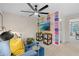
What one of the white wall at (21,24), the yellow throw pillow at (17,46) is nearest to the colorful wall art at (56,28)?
the white wall at (21,24)

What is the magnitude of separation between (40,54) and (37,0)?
2.40ft

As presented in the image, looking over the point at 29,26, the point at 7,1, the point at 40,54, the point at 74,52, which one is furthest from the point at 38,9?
the point at 74,52

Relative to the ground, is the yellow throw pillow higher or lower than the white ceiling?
lower

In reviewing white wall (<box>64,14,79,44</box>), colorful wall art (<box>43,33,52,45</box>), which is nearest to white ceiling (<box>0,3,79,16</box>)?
white wall (<box>64,14,79,44</box>)

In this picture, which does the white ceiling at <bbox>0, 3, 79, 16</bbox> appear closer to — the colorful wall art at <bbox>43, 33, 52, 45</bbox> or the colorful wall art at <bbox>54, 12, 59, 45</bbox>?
the colorful wall art at <bbox>54, 12, 59, 45</bbox>

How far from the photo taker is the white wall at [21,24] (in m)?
1.69

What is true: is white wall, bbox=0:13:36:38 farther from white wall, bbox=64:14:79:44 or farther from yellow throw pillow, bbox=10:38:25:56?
white wall, bbox=64:14:79:44

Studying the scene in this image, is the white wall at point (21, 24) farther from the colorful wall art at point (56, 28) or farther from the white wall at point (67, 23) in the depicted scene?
the white wall at point (67, 23)

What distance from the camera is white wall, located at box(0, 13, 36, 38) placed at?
5.53 ft

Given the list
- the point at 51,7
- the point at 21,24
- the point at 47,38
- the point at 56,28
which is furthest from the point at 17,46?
the point at 51,7

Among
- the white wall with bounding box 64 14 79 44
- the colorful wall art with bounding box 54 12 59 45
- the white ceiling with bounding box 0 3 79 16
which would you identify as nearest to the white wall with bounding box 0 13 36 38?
the white ceiling with bounding box 0 3 79 16

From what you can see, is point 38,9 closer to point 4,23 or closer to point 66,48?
point 4,23

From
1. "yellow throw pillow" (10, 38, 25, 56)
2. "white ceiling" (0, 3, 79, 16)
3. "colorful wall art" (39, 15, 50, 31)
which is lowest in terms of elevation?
"yellow throw pillow" (10, 38, 25, 56)

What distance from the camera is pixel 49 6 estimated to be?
1708 millimetres
